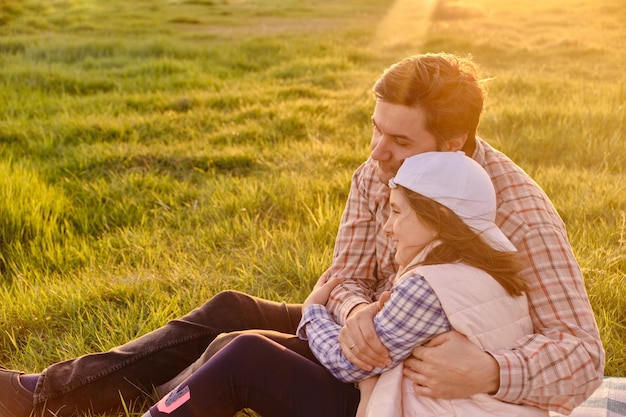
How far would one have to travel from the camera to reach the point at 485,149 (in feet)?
8.83

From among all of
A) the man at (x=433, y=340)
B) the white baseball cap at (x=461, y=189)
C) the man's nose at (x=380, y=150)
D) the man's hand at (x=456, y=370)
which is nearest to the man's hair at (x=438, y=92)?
the man at (x=433, y=340)

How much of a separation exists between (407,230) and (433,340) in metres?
0.37

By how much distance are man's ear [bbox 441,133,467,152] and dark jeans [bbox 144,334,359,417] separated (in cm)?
99

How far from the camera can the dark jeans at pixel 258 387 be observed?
7.55 ft

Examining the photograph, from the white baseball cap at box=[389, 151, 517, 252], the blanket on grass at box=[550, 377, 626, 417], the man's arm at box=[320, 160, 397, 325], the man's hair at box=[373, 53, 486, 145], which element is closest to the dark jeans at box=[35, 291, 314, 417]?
the man's arm at box=[320, 160, 397, 325]

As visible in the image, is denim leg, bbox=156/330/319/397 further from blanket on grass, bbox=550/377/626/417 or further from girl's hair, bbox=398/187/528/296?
blanket on grass, bbox=550/377/626/417

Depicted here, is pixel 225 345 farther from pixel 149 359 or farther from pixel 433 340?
pixel 433 340

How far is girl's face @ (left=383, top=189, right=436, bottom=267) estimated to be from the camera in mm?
2211

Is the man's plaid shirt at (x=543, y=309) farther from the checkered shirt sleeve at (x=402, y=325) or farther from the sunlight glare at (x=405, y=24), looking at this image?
the sunlight glare at (x=405, y=24)

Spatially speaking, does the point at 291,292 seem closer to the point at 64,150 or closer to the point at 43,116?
the point at 64,150

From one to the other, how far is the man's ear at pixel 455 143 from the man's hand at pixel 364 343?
0.70 meters

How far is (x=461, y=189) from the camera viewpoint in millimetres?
2135

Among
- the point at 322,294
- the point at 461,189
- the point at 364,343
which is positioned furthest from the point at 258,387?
the point at 461,189

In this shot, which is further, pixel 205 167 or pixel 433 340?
pixel 205 167
